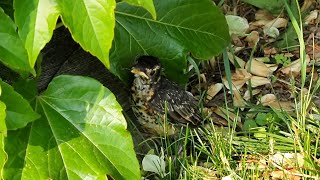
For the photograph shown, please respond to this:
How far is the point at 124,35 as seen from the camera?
132 inches

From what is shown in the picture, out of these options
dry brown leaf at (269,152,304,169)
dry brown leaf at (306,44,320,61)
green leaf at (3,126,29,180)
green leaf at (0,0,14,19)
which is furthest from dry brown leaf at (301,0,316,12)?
green leaf at (3,126,29,180)

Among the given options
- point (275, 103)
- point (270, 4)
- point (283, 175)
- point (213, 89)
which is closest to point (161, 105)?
point (213, 89)

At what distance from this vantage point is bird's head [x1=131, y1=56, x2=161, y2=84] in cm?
343

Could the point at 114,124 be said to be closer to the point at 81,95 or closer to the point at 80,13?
the point at 81,95

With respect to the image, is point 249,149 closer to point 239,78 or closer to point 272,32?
point 239,78

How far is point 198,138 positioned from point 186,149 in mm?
210

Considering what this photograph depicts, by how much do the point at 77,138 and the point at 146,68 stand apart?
2.43ft

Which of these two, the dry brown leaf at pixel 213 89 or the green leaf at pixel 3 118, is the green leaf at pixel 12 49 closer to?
the green leaf at pixel 3 118

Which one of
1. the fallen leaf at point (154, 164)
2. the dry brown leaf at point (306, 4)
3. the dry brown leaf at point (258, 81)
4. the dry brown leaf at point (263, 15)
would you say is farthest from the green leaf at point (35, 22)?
the dry brown leaf at point (306, 4)

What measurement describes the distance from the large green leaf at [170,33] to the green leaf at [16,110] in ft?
2.71

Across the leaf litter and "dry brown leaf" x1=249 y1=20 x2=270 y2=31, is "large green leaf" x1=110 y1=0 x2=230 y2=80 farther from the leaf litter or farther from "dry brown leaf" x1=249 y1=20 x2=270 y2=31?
"dry brown leaf" x1=249 y1=20 x2=270 y2=31

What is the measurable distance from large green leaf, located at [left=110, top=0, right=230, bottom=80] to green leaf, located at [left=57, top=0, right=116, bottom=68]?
99cm

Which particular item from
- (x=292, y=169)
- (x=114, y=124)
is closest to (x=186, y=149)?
(x=292, y=169)

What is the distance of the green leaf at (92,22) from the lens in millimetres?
2287
